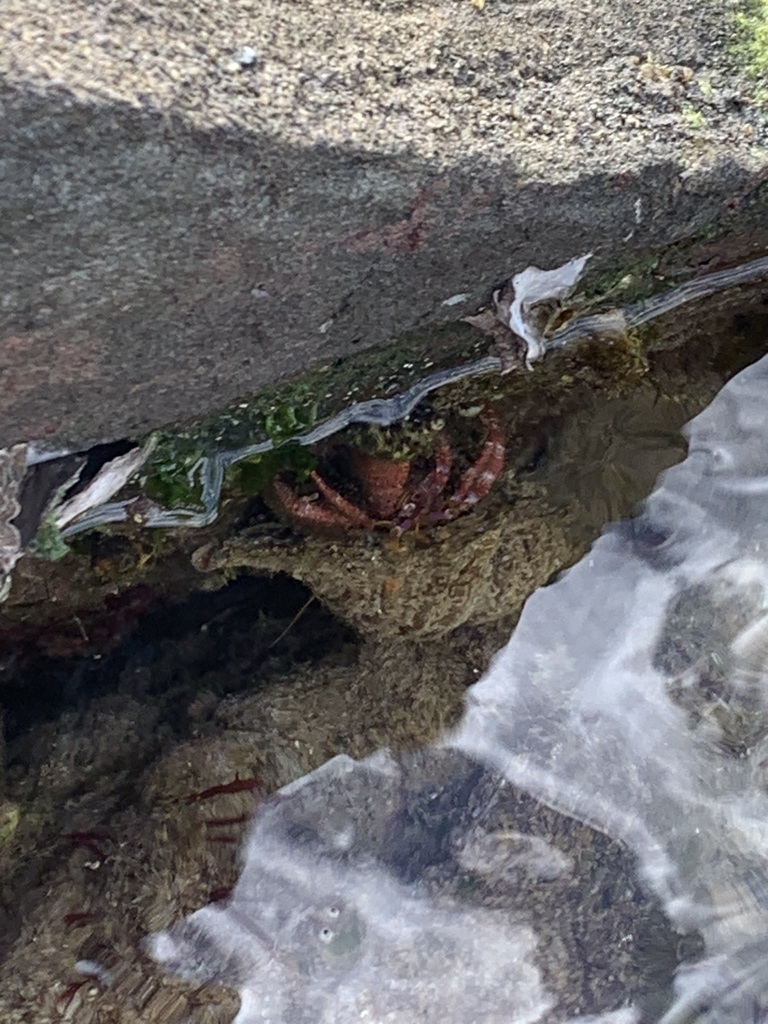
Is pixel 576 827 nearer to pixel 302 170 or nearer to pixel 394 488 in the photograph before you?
pixel 394 488

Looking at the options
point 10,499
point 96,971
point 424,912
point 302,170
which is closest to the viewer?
point 302,170

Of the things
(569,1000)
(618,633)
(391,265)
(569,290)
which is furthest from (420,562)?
(569,1000)

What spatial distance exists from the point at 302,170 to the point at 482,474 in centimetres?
156

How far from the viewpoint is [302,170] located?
1.48m

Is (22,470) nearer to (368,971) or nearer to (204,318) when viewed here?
(204,318)

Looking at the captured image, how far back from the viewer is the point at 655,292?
249cm

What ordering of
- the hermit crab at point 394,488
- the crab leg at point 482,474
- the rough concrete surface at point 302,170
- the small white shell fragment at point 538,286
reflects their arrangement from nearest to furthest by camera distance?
the rough concrete surface at point 302,170 → the small white shell fragment at point 538,286 → the hermit crab at point 394,488 → the crab leg at point 482,474

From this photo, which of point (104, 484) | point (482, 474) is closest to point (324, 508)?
point (482, 474)

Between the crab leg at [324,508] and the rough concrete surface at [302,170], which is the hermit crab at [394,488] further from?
the rough concrete surface at [302,170]

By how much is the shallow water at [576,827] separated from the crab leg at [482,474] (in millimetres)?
567

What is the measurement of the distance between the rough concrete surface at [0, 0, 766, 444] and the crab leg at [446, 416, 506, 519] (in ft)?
2.76

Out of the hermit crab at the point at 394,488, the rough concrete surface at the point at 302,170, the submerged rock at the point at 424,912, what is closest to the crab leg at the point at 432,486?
the hermit crab at the point at 394,488

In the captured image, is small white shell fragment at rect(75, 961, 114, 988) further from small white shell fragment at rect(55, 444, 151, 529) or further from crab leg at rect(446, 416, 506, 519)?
crab leg at rect(446, 416, 506, 519)

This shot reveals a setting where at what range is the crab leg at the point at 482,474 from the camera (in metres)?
2.84
